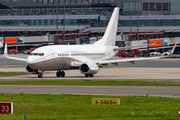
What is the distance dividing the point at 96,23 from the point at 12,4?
4444 cm

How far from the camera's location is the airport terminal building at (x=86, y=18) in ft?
492

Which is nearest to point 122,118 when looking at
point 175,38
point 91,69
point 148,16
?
point 91,69

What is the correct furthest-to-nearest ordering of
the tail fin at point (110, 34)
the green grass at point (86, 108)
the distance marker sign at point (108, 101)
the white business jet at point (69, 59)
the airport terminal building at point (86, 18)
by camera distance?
the airport terminal building at point (86, 18) → the tail fin at point (110, 34) → the white business jet at point (69, 59) → the distance marker sign at point (108, 101) → the green grass at point (86, 108)

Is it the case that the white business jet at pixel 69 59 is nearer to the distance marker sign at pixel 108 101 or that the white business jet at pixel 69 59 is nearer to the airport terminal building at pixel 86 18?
the distance marker sign at pixel 108 101

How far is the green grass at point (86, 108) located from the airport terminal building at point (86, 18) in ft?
371

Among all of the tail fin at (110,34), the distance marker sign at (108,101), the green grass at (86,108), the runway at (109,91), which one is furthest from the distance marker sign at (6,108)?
Result: the tail fin at (110,34)

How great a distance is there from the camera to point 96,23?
6442 inches

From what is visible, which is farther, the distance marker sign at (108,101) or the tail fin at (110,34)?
the tail fin at (110,34)

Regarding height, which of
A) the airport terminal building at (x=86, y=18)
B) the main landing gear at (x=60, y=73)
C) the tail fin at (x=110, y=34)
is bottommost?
the main landing gear at (x=60, y=73)

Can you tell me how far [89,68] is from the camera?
48.4m

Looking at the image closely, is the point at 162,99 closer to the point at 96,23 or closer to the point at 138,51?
the point at 138,51

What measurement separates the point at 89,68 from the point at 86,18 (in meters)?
117

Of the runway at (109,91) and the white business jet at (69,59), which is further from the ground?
the white business jet at (69,59)

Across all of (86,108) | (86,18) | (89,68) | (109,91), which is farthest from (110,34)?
(86,18)
